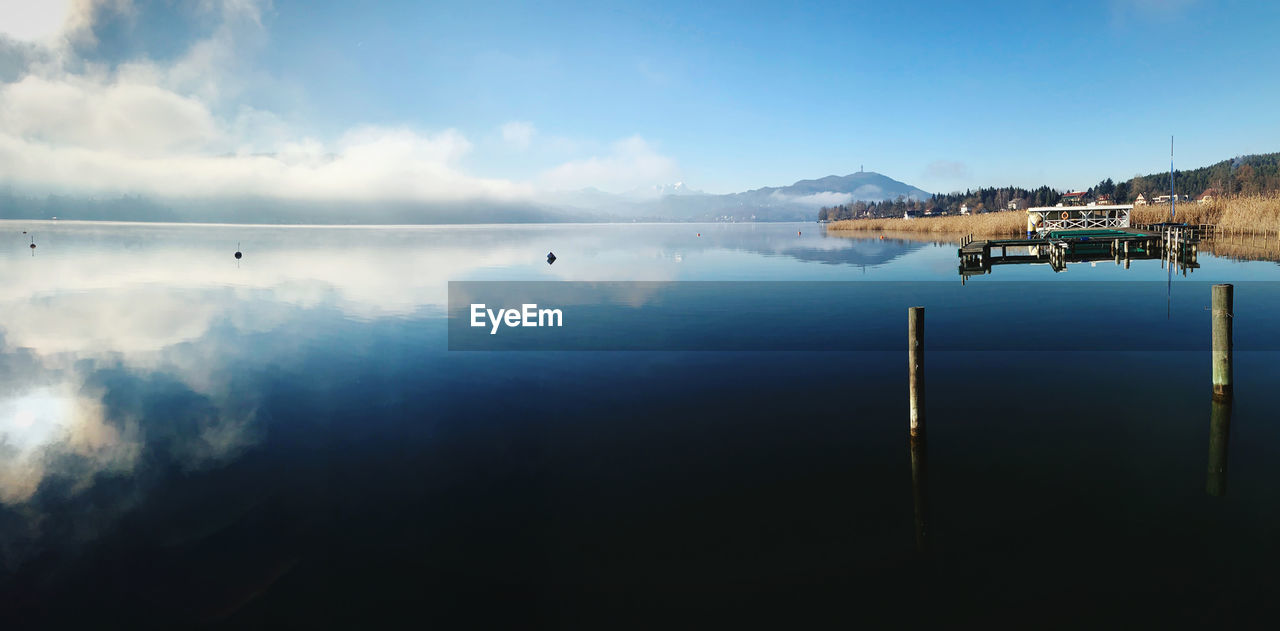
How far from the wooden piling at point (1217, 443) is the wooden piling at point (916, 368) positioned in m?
4.94

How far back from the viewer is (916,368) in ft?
45.1

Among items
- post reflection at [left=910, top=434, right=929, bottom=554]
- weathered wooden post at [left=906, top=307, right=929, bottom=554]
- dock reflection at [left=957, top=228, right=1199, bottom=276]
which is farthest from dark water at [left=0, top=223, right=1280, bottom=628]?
dock reflection at [left=957, top=228, right=1199, bottom=276]

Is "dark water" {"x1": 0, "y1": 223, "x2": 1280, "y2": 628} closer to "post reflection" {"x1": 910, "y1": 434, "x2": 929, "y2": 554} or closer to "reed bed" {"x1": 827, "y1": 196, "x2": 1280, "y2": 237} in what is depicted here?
"post reflection" {"x1": 910, "y1": 434, "x2": 929, "y2": 554}

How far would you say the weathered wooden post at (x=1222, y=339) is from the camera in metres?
15.1

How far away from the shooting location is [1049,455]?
1356 cm

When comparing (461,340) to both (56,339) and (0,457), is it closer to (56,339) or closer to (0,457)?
(0,457)

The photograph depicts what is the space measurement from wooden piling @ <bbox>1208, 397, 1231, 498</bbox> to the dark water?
0.09m

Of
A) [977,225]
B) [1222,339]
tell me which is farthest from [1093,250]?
[1222,339]

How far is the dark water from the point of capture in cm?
941

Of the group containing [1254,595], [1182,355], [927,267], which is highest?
[927,267]

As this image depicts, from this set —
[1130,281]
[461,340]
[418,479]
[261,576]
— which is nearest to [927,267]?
[1130,281]

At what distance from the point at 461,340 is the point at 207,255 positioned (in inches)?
2909

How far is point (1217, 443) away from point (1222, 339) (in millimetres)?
2943

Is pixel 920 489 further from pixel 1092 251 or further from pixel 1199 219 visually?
pixel 1199 219
